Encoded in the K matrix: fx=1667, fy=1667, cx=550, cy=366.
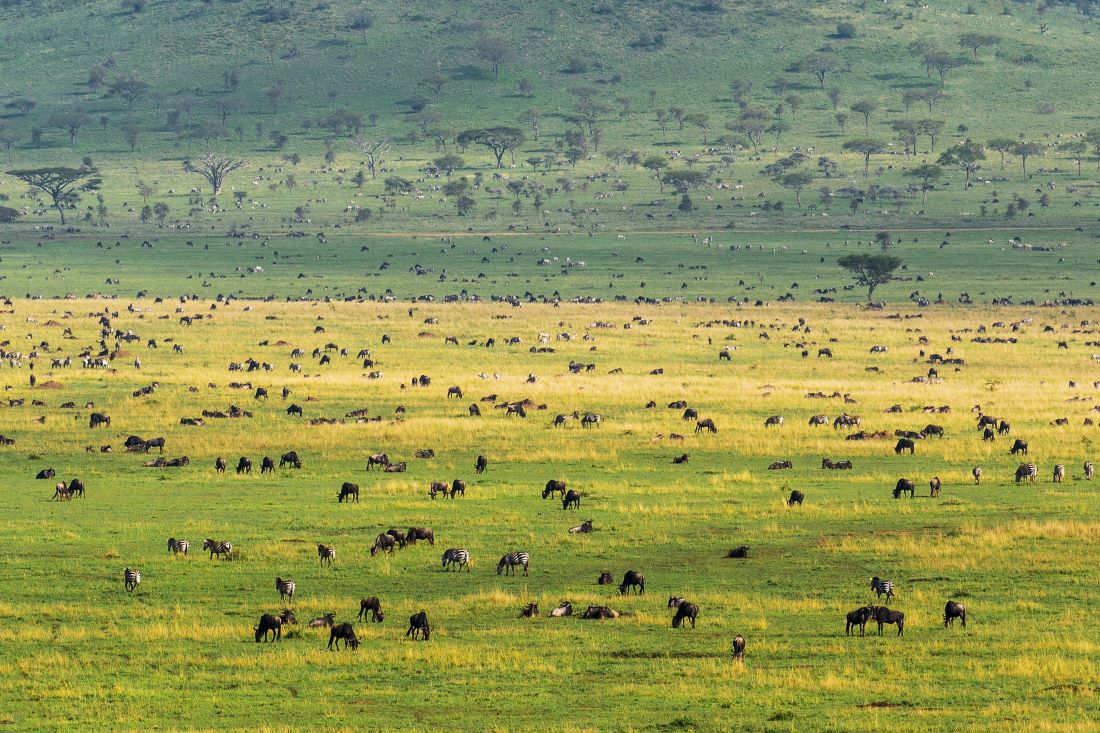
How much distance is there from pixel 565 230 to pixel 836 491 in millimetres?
96003

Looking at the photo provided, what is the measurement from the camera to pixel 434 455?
4425 cm

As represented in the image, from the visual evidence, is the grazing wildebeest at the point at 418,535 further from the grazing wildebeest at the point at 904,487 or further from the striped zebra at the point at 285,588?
the grazing wildebeest at the point at 904,487

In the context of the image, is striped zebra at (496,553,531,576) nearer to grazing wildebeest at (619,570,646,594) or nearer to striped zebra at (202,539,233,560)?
grazing wildebeest at (619,570,646,594)

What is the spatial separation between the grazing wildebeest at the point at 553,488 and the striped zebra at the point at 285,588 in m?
10.8

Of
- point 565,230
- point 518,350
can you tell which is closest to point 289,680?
point 518,350

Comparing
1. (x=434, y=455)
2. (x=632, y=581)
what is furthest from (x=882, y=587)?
(x=434, y=455)

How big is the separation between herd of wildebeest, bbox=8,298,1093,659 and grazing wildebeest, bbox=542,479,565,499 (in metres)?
0.02

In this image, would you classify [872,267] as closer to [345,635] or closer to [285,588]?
[285,588]

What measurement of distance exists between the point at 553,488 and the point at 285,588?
11495 mm

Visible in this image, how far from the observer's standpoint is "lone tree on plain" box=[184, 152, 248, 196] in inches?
6073

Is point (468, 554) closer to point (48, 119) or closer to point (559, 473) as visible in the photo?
point (559, 473)

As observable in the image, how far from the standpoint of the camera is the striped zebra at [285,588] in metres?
26.3

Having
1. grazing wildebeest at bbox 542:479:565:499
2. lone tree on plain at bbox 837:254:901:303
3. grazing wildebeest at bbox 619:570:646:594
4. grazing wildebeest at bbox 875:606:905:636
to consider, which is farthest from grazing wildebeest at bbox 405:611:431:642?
lone tree on plain at bbox 837:254:901:303

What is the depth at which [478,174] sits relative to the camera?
16062 centimetres
